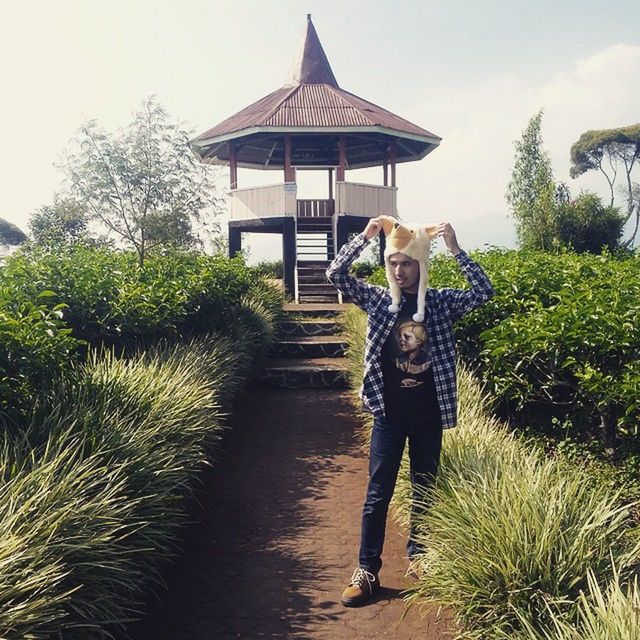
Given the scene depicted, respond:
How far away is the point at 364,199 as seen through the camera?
1872cm

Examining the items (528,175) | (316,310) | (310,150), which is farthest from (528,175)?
(316,310)

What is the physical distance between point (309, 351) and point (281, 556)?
7.44m

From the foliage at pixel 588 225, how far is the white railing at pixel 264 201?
11510 mm

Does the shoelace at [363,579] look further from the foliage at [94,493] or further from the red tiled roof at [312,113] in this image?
the red tiled roof at [312,113]

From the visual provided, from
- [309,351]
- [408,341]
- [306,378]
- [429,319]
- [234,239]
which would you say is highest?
[234,239]

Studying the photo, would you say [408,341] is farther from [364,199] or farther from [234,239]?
[234,239]

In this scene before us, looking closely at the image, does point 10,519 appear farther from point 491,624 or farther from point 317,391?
point 317,391

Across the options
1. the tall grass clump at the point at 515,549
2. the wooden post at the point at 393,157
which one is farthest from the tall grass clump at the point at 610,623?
the wooden post at the point at 393,157

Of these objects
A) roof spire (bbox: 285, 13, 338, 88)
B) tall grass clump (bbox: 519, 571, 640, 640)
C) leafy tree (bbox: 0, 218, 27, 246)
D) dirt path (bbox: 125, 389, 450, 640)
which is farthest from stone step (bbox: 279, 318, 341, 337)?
leafy tree (bbox: 0, 218, 27, 246)

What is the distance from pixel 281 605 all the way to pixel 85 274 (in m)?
4.98

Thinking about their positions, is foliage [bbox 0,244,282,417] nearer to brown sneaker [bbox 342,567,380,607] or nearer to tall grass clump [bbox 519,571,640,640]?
brown sneaker [bbox 342,567,380,607]

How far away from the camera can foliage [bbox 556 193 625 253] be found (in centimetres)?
2400

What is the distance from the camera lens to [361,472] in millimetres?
6199

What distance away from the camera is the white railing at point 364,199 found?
18.2m
